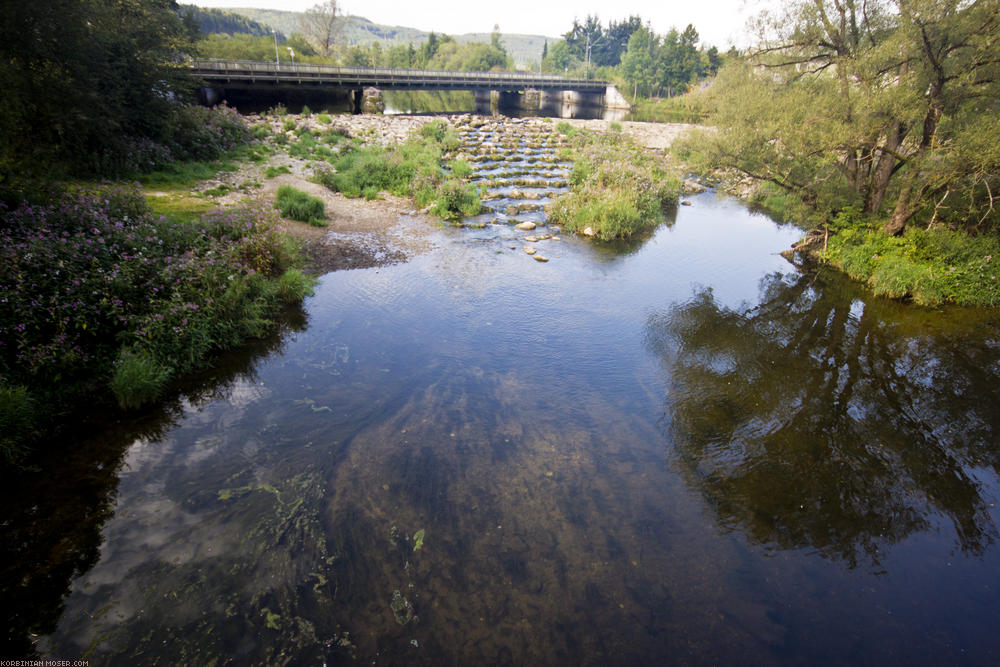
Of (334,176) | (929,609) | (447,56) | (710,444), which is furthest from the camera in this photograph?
(447,56)

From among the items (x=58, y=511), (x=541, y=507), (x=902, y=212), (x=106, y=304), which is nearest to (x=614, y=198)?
(x=902, y=212)

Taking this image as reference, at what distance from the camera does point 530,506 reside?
5914mm

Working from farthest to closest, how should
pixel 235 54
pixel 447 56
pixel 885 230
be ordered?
pixel 447 56, pixel 235 54, pixel 885 230

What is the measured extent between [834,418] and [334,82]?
143ft

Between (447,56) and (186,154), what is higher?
(447,56)

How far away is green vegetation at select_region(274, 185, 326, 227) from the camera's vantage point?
49.4 ft

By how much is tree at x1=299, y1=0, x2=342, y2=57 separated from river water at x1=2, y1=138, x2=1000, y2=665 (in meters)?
79.5

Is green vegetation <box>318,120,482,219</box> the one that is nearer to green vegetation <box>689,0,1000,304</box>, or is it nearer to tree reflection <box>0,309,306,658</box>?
green vegetation <box>689,0,1000,304</box>

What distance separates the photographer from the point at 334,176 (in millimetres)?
18891

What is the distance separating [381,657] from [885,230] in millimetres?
16496

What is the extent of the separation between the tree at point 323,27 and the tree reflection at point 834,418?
81.1 meters

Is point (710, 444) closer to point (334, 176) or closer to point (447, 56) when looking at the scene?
point (334, 176)

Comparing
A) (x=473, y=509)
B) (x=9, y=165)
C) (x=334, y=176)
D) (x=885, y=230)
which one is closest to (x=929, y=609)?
(x=473, y=509)

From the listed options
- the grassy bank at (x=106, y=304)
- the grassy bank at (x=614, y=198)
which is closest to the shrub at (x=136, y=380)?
the grassy bank at (x=106, y=304)
